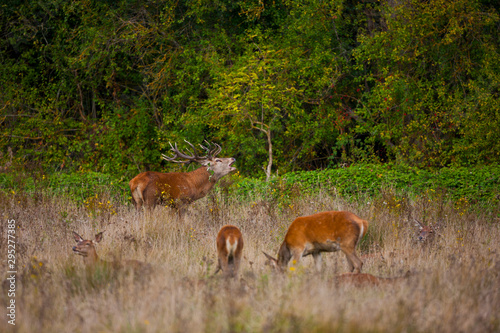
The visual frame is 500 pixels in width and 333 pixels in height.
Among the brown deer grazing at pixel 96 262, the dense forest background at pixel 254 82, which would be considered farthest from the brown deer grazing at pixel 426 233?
the dense forest background at pixel 254 82

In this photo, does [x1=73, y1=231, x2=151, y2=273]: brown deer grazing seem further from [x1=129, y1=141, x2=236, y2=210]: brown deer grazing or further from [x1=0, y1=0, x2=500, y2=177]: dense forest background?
[x1=0, y1=0, x2=500, y2=177]: dense forest background

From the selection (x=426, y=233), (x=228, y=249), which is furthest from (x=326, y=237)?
(x=426, y=233)

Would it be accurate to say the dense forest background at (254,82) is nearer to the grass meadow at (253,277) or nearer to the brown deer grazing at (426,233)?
the grass meadow at (253,277)

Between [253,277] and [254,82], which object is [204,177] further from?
[253,277]

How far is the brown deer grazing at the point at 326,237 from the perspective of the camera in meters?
6.80

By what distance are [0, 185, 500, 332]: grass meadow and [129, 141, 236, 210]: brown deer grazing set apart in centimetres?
38

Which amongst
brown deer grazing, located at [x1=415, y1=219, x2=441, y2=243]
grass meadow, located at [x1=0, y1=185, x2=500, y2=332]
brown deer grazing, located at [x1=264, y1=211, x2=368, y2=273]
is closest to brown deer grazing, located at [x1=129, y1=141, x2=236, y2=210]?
grass meadow, located at [x1=0, y1=185, x2=500, y2=332]

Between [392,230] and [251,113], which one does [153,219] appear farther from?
[251,113]

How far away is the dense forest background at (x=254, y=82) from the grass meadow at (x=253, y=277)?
16.4ft

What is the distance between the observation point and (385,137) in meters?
15.3

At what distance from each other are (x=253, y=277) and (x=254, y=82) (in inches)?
400

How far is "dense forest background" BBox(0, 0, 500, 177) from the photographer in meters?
14.6

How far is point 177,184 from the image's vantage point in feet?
37.2

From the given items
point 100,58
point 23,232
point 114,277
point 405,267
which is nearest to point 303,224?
point 405,267
